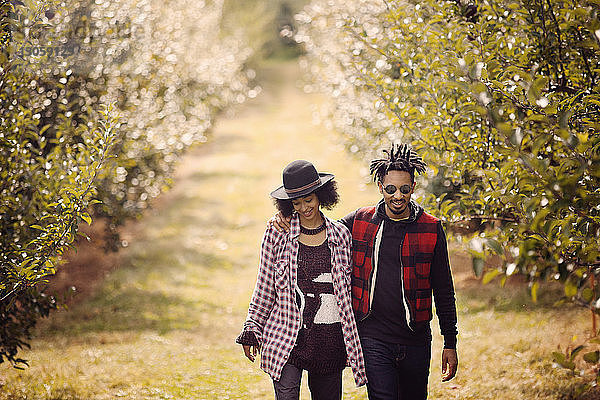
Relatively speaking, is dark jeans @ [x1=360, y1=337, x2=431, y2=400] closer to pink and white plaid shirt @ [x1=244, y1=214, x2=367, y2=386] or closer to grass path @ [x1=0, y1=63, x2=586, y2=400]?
pink and white plaid shirt @ [x1=244, y1=214, x2=367, y2=386]

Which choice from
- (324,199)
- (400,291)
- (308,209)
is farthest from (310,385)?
(324,199)

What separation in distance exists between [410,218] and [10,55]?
5.25 meters

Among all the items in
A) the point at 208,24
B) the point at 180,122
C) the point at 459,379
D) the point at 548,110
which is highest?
the point at 208,24

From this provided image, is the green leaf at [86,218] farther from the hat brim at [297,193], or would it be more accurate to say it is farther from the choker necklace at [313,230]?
the choker necklace at [313,230]

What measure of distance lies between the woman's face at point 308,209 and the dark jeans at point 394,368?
1074 millimetres

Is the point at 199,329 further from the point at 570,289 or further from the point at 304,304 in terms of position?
the point at 570,289

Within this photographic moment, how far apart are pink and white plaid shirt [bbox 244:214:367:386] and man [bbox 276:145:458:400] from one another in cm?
10

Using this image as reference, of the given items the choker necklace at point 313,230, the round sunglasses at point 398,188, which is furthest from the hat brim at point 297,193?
the round sunglasses at point 398,188

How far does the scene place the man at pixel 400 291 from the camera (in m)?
5.01

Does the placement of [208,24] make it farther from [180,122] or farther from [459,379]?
[459,379]

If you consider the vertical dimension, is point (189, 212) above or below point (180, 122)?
below

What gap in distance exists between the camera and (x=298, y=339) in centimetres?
514

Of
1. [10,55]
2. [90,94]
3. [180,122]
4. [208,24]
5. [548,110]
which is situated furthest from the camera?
[208,24]

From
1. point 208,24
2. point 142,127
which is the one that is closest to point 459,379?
point 142,127
